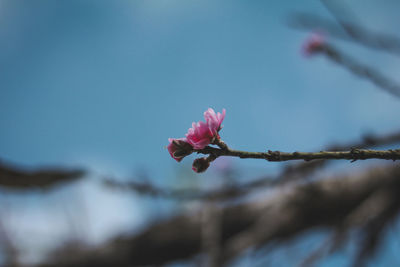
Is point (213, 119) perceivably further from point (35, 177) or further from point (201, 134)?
point (35, 177)

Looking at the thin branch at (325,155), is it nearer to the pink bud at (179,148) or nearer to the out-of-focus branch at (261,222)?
the pink bud at (179,148)

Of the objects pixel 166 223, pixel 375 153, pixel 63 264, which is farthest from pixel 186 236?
pixel 375 153

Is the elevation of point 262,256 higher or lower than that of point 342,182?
lower

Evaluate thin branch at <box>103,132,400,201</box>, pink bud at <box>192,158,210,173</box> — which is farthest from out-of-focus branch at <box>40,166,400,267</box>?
pink bud at <box>192,158,210,173</box>

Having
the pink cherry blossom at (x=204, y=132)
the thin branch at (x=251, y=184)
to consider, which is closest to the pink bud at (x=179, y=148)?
the pink cherry blossom at (x=204, y=132)

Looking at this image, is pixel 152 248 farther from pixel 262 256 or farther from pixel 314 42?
pixel 314 42
